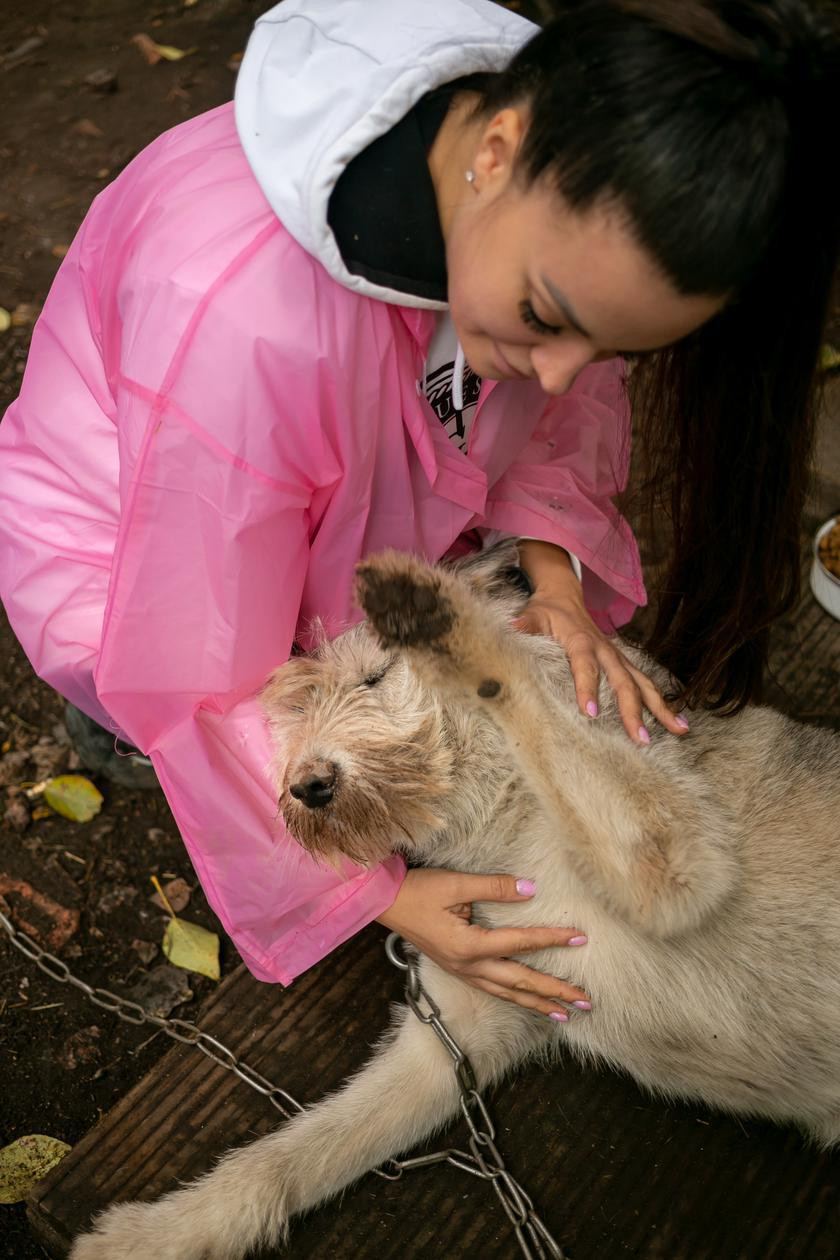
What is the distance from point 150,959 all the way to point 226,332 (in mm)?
1931

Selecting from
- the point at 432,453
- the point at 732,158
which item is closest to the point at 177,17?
the point at 432,453

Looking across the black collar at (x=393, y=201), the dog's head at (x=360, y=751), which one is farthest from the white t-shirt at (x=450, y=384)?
the dog's head at (x=360, y=751)

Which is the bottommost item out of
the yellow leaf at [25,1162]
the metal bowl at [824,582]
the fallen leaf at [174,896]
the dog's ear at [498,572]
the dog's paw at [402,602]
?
the yellow leaf at [25,1162]

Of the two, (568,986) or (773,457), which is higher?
(773,457)

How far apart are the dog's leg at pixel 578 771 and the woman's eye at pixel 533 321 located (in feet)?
1.77

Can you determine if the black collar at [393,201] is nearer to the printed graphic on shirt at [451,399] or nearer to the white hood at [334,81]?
the white hood at [334,81]

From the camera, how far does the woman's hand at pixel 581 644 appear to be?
220 cm

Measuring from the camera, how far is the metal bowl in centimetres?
324

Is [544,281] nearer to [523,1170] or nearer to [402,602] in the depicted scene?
[402,602]

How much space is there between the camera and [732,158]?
142 centimetres

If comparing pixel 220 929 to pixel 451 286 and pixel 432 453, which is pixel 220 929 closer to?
pixel 432 453

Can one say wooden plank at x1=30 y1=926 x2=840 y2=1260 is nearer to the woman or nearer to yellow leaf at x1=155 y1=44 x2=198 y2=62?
the woman

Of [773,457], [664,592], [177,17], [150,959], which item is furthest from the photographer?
[177,17]

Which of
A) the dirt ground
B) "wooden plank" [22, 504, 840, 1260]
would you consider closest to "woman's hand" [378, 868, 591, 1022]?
"wooden plank" [22, 504, 840, 1260]
